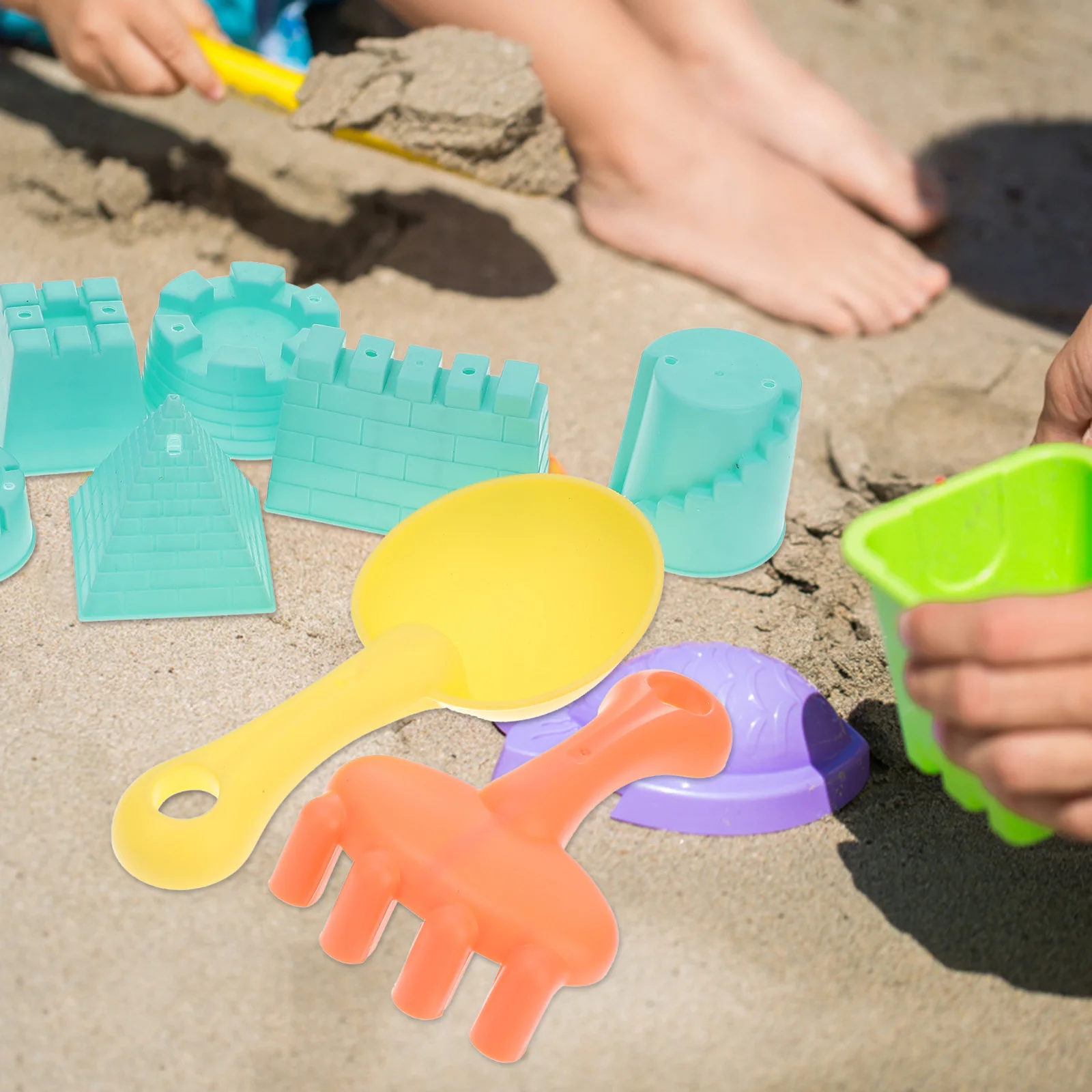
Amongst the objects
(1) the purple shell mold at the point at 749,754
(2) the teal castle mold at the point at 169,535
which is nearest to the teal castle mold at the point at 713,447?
(1) the purple shell mold at the point at 749,754

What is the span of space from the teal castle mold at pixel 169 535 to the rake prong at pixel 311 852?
0.91 feet

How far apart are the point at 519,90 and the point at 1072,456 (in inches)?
29.6

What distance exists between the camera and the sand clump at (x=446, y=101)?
1.43 m

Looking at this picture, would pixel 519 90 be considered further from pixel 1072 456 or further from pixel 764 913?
pixel 764 913

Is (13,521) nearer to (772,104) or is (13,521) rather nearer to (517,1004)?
(517,1004)

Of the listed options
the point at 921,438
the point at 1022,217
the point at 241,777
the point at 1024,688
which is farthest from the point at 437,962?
the point at 1022,217

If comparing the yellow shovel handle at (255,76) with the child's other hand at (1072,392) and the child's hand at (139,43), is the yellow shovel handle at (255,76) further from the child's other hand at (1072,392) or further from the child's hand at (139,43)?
the child's other hand at (1072,392)

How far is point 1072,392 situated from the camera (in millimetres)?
1131

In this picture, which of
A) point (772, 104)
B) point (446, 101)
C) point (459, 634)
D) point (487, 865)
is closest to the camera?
point (487, 865)

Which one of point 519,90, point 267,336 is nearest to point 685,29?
point 519,90

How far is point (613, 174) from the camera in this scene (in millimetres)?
1648

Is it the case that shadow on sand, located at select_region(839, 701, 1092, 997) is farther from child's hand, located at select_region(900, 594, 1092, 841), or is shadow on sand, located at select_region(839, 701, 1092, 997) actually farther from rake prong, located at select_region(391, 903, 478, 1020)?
rake prong, located at select_region(391, 903, 478, 1020)

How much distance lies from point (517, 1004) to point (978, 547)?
1.54ft

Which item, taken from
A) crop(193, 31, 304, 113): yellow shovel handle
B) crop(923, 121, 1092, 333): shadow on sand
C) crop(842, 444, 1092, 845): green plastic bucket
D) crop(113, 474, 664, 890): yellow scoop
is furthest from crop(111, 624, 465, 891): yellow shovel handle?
crop(923, 121, 1092, 333): shadow on sand
